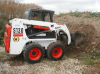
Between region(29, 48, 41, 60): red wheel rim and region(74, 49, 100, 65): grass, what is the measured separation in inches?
79.0

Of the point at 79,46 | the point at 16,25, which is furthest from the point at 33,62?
the point at 79,46

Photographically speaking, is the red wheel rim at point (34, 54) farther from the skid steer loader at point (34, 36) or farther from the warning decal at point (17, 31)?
the warning decal at point (17, 31)

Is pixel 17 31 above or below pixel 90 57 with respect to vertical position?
above

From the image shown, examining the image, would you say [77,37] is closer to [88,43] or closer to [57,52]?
[88,43]

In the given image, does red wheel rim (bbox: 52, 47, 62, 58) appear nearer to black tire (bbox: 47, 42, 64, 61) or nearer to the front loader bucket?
black tire (bbox: 47, 42, 64, 61)

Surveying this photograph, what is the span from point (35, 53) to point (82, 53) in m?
2.61

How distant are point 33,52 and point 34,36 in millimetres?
740

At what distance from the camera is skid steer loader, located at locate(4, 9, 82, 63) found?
5559 mm

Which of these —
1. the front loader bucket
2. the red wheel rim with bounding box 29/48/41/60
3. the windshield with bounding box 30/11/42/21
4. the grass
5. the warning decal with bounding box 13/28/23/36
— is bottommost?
the grass

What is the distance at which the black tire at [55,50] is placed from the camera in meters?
6.03

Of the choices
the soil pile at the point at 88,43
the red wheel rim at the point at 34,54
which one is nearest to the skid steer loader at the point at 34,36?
the red wheel rim at the point at 34,54

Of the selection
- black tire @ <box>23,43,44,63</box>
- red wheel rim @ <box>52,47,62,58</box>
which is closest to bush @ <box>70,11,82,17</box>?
red wheel rim @ <box>52,47,62,58</box>

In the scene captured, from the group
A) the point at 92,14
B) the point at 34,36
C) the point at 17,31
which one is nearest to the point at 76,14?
the point at 92,14

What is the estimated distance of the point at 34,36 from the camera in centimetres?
605
